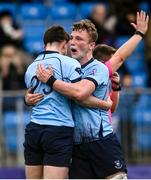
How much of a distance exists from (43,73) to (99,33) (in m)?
7.68

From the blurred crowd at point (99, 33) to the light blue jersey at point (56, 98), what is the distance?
6125 mm

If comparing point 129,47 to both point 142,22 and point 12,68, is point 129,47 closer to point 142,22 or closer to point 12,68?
point 142,22

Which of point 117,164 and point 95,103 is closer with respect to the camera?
point 95,103

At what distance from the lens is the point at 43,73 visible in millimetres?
7105

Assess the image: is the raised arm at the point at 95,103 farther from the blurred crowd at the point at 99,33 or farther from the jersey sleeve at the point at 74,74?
the blurred crowd at the point at 99,33

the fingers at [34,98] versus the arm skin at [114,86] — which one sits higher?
the arm skin at [114,86]

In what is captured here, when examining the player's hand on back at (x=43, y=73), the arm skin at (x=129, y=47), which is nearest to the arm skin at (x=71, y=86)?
the player's hand on back at (x=43, y=73)

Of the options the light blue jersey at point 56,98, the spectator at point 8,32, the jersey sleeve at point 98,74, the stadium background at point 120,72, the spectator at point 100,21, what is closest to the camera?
the light blue jersey at point 56,98

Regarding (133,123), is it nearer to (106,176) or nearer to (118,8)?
(118,8)

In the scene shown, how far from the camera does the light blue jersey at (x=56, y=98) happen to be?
281 inches

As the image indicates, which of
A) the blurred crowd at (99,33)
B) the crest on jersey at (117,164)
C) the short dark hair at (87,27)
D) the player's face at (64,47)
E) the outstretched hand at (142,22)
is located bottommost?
the crest on jersey at (117,164)

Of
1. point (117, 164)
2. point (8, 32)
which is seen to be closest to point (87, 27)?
point (117, 164)

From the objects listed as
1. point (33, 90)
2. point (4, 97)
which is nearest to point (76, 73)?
point (33, 90)

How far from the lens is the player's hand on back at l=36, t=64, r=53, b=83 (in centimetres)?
710
